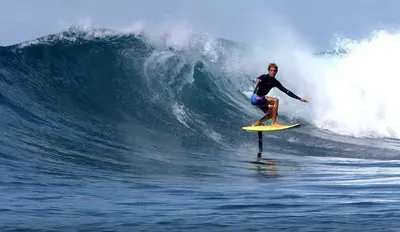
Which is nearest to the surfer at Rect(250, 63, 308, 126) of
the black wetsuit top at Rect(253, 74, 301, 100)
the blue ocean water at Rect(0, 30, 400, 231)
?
the black wetsuit top at Rect(253, 74, 301, 100)

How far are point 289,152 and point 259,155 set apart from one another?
3.04ft

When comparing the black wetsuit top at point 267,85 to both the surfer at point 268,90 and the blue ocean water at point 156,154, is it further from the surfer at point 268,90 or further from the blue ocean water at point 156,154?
the blue ocean water at point 156,154

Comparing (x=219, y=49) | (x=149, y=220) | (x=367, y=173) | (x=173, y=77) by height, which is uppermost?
(x=219, y=49)

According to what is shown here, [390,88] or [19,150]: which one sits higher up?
[390,88]

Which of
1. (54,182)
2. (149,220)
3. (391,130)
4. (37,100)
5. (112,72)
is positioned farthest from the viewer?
Result: (391,130)

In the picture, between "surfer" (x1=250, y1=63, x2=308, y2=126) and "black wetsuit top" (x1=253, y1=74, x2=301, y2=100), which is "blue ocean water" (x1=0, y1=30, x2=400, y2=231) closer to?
"surfer" (x1=250, y1=63, x2=308, y2=126)

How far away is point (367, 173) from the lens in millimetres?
10781

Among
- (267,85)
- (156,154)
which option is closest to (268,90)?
(267,85)

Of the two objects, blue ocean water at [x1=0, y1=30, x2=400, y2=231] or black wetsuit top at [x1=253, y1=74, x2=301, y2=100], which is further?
black wetsuit top at [x1=253, y1=74, x2=301, y2=100]

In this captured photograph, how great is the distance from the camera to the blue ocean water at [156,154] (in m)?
6.99

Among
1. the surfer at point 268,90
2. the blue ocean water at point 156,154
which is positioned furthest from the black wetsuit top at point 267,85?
the blue ocean water at point 156,154

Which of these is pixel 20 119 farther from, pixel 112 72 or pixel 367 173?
pixel 367 173

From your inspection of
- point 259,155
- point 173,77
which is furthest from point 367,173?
point 173,77

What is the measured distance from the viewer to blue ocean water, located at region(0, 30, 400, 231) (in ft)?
22.9
